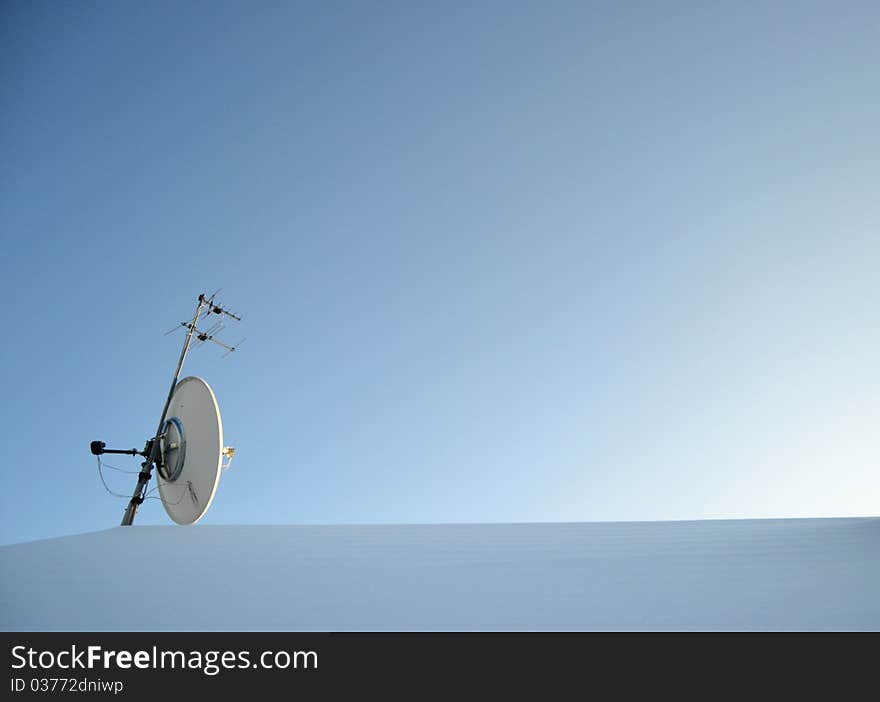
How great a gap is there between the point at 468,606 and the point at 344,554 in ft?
3.29

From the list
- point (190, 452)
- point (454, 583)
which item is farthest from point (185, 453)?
point (454, 583)

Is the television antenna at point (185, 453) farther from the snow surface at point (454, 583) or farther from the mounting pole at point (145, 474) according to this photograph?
the snow surface at point (454, 583)

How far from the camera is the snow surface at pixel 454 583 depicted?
1.25m

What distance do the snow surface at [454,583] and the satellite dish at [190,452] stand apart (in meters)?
1.46

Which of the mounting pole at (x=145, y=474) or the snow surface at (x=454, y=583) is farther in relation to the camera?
the mounting pole at (x=145, y=474)

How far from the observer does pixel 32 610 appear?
1.35 metres

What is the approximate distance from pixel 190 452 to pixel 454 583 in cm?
364

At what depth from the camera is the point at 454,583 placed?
1.62 metres

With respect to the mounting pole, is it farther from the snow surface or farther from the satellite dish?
the snow surface

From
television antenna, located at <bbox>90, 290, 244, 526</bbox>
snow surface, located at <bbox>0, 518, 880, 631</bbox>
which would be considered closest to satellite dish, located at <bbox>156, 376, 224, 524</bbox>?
television antenna, located at <bbox>90, 290, 244, 526</bbox>

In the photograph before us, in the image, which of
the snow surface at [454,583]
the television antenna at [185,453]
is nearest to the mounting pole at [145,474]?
the television antenna at [185,453]

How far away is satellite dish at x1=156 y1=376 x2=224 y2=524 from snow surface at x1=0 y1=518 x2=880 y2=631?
1456mm

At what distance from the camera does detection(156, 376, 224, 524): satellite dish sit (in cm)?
418
